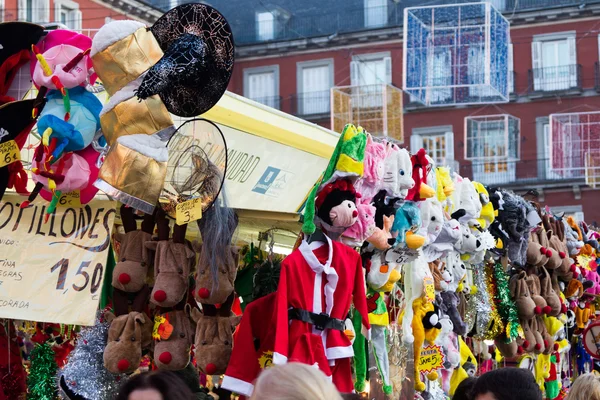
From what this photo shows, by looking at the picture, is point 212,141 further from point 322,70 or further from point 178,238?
point 322,70

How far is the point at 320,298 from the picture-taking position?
515 centimetres

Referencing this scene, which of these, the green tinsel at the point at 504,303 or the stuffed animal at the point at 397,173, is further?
the green tinsel at the point at 504,303

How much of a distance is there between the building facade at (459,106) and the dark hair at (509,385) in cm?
2631

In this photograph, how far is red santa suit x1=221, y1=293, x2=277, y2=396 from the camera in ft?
16.3

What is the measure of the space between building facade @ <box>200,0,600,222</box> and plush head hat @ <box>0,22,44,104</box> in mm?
25365

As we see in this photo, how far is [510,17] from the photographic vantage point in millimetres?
32875

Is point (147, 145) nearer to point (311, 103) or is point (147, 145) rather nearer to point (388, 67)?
point (388, 67)

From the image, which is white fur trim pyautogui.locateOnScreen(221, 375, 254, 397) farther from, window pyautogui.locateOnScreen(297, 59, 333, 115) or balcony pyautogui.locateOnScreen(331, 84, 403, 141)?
window pyautogui.locateOnScreen(297, 59, 333, 115)

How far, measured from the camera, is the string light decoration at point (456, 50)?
20672 millimetres

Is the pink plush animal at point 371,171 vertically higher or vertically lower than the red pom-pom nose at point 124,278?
higher

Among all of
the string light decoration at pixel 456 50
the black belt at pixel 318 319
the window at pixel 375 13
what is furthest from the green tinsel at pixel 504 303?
the window at pixel 375 13

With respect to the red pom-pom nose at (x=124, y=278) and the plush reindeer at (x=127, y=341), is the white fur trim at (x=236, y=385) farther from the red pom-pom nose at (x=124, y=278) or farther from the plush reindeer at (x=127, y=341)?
the red pom-pom nose at (x=124, y=278)

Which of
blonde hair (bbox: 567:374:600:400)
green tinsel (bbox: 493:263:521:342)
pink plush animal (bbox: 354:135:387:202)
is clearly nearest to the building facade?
green tinsel (bbox: 493:263:521:342)

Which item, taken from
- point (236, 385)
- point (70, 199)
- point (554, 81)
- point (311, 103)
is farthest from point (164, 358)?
point (311, 103)
